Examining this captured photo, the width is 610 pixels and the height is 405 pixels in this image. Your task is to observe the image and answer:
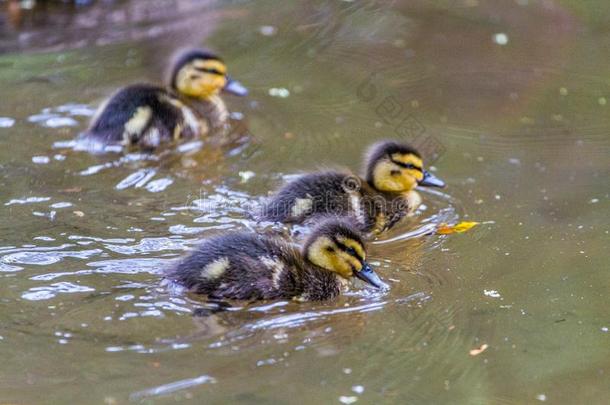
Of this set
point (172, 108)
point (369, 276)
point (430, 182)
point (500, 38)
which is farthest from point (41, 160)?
point (500, 38)

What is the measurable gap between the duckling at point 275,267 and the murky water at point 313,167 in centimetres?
7

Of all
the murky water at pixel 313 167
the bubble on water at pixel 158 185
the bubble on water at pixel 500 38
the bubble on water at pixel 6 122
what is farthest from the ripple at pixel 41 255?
the bubble on water at pixel 500 38

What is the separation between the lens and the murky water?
3.21m

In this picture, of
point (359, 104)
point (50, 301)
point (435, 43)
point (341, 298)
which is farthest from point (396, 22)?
point (50, 301)

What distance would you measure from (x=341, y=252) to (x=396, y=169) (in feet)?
2.97

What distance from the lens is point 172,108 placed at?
543 cm

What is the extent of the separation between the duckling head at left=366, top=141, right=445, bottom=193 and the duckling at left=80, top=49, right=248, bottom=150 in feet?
3.95

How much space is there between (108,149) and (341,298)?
1877 mm

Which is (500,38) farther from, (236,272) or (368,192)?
(236,272)

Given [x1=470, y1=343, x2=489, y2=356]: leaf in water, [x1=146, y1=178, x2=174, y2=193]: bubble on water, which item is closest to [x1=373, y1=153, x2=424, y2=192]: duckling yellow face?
[x1=146, y1=178, x2=174, y2=193]: bubble on water

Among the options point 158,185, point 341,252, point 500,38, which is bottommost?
point 500,38

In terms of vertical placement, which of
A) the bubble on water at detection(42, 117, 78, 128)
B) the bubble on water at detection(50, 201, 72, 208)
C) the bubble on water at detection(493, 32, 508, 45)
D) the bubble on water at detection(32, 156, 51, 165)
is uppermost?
the bubble on water at detection(50, 201, 72, 208)

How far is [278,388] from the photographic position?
3084 millimetres

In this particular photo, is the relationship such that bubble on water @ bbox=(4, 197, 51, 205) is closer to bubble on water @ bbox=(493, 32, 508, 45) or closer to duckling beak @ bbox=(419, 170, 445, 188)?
duckling beak @ bbox=(419, 170, 445, 188)
